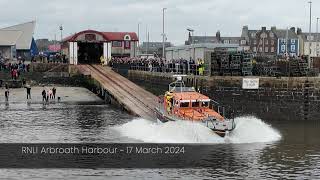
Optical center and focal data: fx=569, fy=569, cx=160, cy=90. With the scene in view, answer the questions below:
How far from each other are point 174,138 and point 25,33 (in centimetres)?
8883

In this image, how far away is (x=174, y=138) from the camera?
33.4 metres

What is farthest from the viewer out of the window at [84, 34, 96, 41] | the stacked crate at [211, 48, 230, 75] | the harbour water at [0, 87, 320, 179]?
the window at [84, 34, 96, 41]

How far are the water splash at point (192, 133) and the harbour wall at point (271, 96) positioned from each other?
737 cm

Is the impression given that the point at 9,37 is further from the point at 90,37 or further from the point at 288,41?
the point at 288,41

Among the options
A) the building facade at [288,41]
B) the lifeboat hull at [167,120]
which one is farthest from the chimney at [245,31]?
the lifeboat hull at [167,120]

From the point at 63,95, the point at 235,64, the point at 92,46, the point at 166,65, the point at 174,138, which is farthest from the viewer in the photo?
the point at 92,46

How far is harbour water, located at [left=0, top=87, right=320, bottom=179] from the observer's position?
82.2 ft

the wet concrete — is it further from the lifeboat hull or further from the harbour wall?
the lifeboat hull

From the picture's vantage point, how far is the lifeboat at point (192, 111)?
32.2m

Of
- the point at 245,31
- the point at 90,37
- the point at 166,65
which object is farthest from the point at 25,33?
the point at 166,65

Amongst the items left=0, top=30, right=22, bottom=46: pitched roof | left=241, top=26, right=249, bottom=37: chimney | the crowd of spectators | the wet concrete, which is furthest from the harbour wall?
left=241, top=26, right=249, bottom=37: chimney

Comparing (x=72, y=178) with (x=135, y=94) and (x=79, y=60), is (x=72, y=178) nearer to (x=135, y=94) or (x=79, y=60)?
(x=135, y=94)

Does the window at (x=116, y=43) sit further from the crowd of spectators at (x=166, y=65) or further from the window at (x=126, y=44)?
the crowd of spectators at (x=166, y=65)

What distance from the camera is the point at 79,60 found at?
8238 cm
